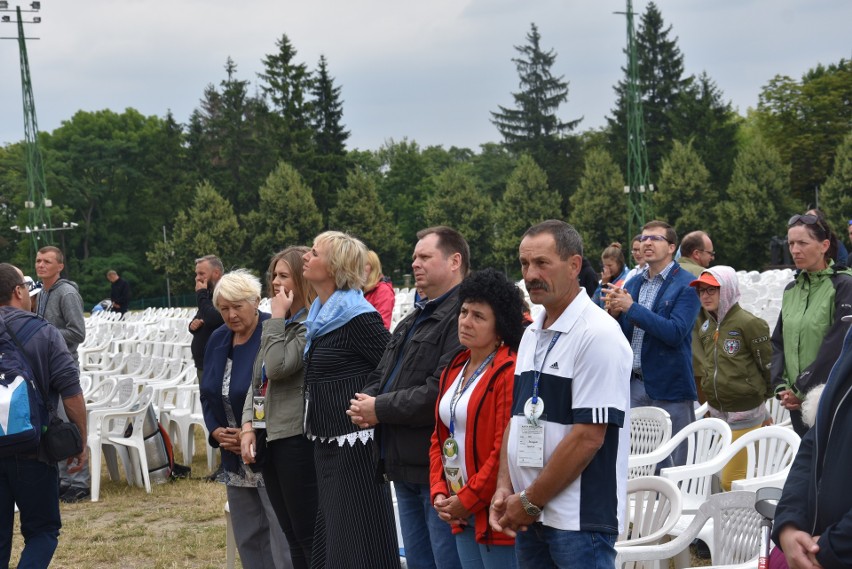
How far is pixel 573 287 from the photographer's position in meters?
3.38

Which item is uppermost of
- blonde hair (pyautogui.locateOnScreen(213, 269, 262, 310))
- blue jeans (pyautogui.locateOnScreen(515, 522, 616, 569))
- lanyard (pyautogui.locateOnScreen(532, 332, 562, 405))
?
blonde hair (pyautogui.locateOnScreen(213, 269, 262, 310))

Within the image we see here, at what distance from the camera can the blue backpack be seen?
16.2 ft

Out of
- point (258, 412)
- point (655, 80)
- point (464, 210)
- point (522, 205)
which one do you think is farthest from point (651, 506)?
point (655, 80)

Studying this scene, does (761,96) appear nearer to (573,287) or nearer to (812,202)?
(812,202)

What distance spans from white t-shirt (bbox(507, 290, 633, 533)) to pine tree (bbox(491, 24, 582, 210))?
70523 millimetres

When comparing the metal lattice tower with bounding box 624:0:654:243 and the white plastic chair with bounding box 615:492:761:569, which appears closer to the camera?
the white plastic chair with bounding box 615:492:761:569

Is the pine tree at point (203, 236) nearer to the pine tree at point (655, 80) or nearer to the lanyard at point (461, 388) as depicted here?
the pine tree at point (655, 80)

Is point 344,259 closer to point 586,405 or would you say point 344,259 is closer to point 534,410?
point 534,410

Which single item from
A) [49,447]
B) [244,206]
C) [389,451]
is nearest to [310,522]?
[389,451]

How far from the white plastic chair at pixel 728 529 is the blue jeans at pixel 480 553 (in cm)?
49

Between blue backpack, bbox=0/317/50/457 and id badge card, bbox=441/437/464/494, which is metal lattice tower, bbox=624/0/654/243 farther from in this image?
id badge card, bbox=441/437/464/494

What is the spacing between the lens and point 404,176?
262 ft

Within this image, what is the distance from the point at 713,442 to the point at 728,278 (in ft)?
3.46

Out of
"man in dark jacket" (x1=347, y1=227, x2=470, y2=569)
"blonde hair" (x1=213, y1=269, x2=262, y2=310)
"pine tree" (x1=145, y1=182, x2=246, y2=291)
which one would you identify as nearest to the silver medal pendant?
"man in dark jacket" (x1=347, y1=227, x2=470, y2=569)
